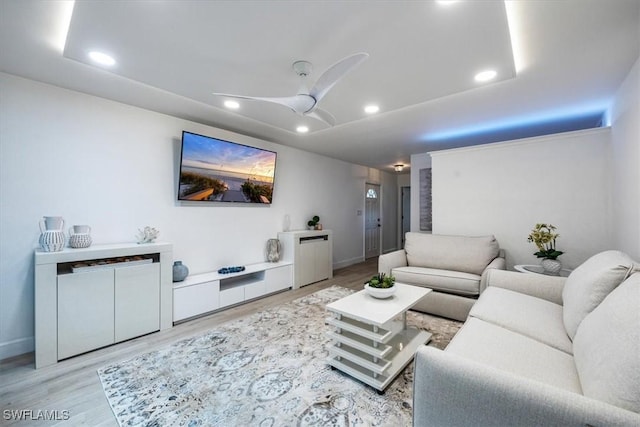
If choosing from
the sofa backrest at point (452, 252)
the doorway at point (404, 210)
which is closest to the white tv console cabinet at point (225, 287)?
the sofa backrest at point (452, 252)

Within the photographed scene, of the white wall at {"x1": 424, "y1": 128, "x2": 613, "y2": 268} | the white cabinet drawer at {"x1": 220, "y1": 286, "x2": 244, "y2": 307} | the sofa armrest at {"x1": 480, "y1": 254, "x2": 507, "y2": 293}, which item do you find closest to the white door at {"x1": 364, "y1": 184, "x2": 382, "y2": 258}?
the white wall at {"x1": 424, "y1": 128, "x2": 613, "y2": 268}

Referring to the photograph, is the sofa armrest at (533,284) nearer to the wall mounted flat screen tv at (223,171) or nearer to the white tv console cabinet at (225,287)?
the white tv console cabinet at (225,287)

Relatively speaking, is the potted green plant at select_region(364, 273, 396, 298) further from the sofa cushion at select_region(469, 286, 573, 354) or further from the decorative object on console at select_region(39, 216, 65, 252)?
the decorative object on console at select_region(39, 216, 65, 252)

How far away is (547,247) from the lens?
10.4 feet

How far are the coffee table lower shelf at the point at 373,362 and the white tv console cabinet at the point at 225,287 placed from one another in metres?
1.80

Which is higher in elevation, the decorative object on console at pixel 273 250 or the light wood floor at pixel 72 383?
the decorative object on console at pixel 273 250

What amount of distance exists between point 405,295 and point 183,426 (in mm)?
1802

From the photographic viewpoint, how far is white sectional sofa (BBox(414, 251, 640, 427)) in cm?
85

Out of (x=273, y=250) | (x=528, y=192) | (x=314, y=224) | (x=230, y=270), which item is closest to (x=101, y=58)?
(x=230, y=270)

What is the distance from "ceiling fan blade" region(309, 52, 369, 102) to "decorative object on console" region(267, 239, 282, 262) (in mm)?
2730

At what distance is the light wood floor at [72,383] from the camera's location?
1608 millimetres

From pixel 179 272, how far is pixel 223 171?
142 cm

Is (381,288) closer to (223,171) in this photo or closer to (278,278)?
(278,278)

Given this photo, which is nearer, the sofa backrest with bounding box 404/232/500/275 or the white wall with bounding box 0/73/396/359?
the white wall with bounding box 0/73/396/359
